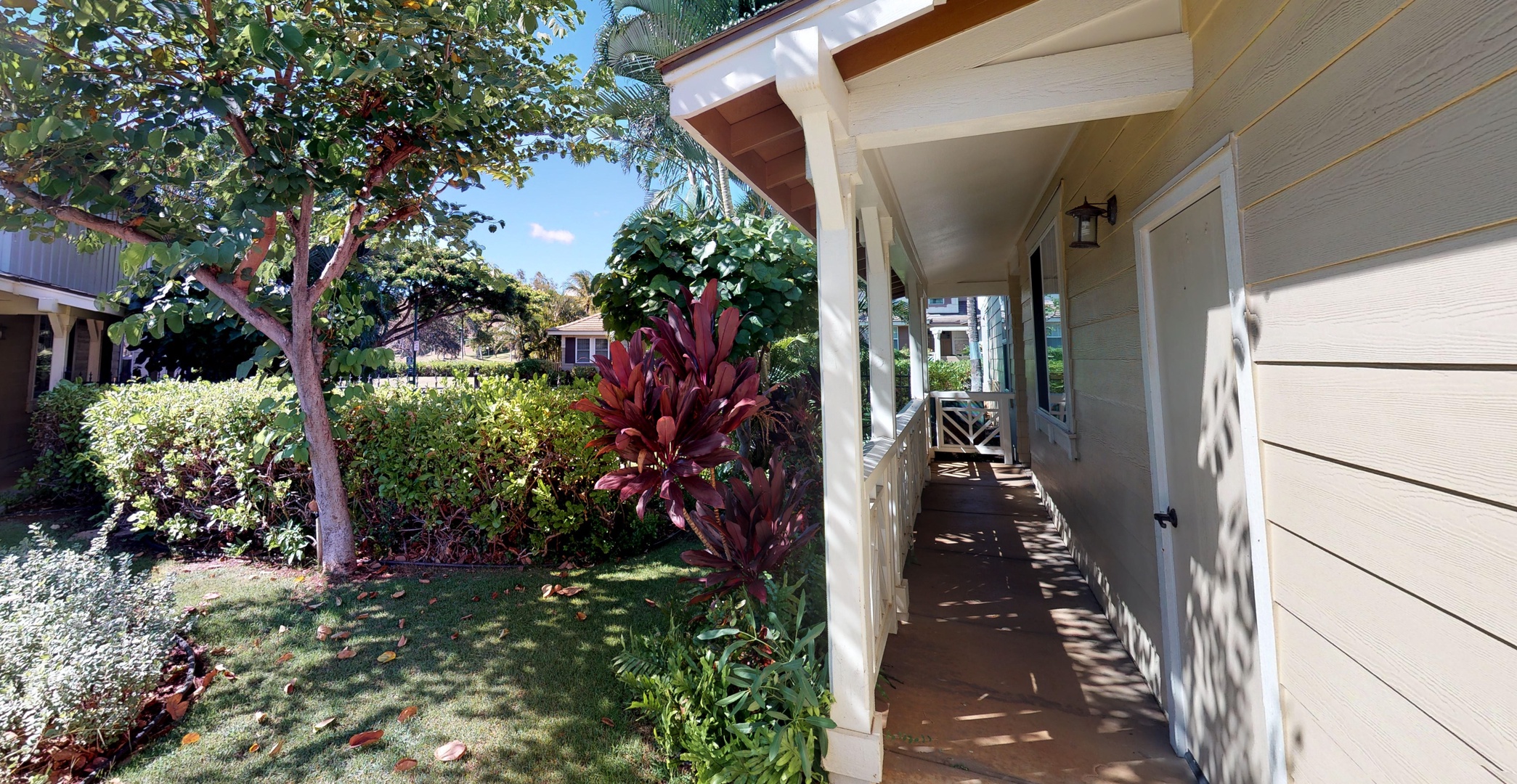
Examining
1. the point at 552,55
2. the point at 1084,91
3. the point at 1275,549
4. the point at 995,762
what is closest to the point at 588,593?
the point at 995,762

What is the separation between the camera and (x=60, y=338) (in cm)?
841

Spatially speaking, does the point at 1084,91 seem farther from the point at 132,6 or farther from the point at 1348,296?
the point at 132,6

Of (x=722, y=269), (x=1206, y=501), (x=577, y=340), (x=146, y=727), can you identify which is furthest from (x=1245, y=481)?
(x=577, y=340)

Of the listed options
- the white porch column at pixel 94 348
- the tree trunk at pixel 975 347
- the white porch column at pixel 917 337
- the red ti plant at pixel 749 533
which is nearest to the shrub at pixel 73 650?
the red ti plant at pixel 749 533

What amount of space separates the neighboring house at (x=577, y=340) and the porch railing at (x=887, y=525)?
18.5 metres

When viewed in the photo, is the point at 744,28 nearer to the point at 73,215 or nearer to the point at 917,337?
the point at 73,215

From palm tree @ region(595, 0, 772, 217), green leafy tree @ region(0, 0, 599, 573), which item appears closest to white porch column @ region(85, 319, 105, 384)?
green leafy tree @ region(0, 0, 599, 573)

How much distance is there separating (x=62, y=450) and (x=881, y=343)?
29.9ft

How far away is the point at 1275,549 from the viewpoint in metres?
1.60

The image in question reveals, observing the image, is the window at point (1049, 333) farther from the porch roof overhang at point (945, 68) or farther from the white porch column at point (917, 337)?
the porch roof overhang at point (945, 68)

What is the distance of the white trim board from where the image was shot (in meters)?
1.61

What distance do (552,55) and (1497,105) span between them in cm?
548

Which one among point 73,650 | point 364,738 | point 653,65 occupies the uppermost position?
point 653,65

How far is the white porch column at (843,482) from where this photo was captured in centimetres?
209
